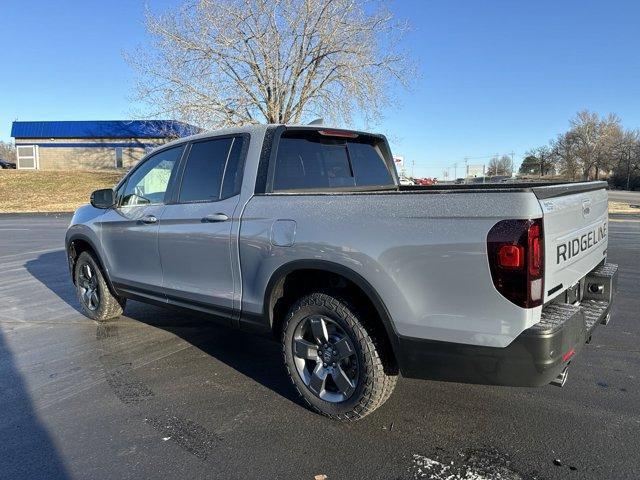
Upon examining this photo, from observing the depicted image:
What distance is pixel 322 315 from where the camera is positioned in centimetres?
317

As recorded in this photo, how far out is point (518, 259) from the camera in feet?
7.91

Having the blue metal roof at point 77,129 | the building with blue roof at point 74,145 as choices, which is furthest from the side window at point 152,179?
the building with blue roof at point 74,145

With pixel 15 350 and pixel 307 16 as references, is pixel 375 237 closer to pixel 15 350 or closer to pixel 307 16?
pixel 15 350

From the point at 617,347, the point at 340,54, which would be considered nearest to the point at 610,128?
the point at 340,54

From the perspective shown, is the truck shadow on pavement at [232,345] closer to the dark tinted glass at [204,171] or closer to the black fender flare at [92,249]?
the black fender flare at [92,249]

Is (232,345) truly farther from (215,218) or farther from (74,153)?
(74,153)

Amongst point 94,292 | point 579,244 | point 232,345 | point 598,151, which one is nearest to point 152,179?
point 94,292

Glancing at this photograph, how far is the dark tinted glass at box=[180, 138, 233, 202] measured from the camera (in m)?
3.94

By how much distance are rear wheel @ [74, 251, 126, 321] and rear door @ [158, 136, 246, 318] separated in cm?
145

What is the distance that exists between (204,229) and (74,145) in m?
51.4

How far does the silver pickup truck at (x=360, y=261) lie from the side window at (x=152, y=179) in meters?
0.02

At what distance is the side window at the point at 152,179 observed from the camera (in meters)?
4.48

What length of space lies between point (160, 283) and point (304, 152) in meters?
1.74

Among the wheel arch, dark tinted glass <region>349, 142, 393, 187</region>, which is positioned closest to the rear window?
dark tinted glass <region>349, 142, 393, 187</region>
